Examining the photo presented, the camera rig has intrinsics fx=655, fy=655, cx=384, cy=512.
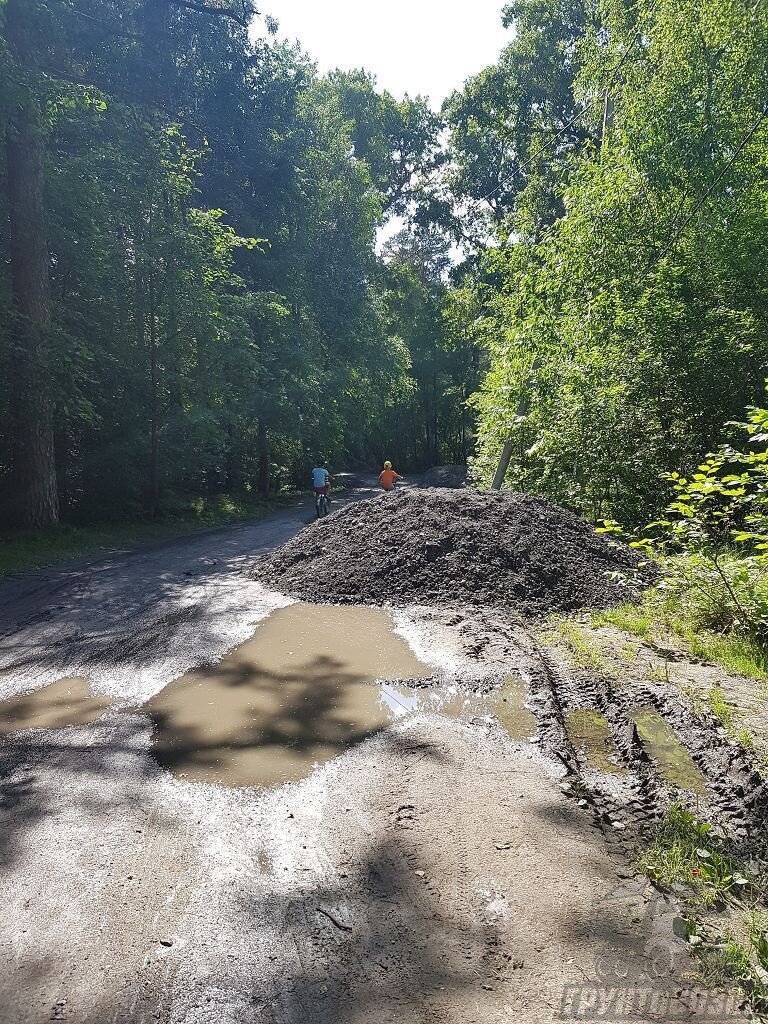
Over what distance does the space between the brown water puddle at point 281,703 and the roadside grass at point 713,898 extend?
236 centimetres

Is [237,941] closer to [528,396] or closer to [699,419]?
[699,419]

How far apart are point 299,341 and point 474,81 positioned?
18167 millimetres

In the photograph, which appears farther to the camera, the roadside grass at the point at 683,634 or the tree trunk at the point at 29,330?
the tree trunk at the point at 29,330

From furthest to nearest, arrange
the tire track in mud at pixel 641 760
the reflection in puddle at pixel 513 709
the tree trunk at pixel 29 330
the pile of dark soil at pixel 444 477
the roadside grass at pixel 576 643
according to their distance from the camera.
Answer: the pile of dark soil at pixel 444 477, the tree trunk at pixel 29 330, the roadside grass at pixel 576 643, the reflection in puddle at pixel 513 709, the tire track in mud at pixel 641 760

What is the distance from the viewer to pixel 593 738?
5.07 metres

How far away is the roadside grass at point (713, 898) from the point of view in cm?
266

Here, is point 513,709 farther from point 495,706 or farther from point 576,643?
point 576,643

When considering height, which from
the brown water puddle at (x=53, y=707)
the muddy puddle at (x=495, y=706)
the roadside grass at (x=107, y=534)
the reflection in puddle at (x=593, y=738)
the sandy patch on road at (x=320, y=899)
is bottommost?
the roadside grass at (x=107, y=534)

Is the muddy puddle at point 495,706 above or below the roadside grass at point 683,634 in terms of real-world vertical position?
below

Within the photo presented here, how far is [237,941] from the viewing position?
2992 mm

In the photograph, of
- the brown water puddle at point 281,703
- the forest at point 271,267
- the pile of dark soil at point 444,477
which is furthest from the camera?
the pile of dark soil at point 444,477

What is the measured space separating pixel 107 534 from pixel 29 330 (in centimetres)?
501

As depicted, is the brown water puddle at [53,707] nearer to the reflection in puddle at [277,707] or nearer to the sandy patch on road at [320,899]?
the reflection in puddle at [277,707]

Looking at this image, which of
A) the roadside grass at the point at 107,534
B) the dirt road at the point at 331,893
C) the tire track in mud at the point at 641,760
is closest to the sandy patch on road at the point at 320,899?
the dirt road at the point at 331,893
